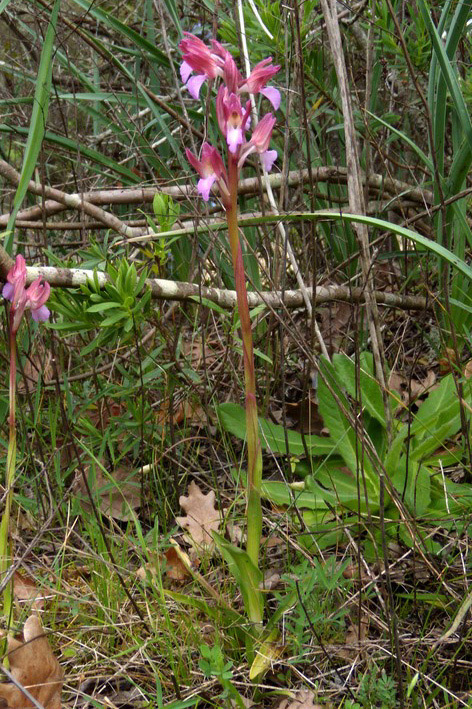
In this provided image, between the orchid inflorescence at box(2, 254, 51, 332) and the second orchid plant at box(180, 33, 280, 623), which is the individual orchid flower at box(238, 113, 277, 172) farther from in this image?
the orchid inflorescence at box(2, 254, 51, 332)

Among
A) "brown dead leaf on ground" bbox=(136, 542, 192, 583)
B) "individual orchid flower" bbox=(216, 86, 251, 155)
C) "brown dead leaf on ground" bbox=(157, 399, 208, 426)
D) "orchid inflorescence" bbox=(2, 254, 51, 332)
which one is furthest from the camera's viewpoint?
"brown dead leaf on ground" bbox=(157, 399, 208, 426)

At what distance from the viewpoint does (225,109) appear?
119 cm

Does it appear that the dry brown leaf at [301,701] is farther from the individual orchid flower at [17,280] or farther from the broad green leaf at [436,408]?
the individual orchid flower at [17,280]

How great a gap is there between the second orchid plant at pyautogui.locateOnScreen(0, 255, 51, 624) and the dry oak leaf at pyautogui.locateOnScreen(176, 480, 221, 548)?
0.44 metres

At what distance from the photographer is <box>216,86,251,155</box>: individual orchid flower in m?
1.18

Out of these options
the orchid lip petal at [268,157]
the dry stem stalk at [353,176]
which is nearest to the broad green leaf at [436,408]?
the dry stem stalk at [353,176]

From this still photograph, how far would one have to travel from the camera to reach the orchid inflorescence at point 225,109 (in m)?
1.19

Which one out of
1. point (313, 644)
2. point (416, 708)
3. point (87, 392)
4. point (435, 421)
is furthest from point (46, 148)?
point (416, 708)

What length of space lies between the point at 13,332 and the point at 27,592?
61 centimetres

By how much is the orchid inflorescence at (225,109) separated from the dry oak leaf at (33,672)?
878 mm

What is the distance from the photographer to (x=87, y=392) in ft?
7.11

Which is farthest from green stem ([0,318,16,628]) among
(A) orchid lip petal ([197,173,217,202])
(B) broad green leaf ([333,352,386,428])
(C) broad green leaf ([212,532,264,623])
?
(B) broad green leaf ([333,352,386,428])

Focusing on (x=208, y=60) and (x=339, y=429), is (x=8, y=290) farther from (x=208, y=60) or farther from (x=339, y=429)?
(x=339, y=429)

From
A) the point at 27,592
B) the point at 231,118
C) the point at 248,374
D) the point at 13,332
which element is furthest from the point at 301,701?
the point at 231,118
